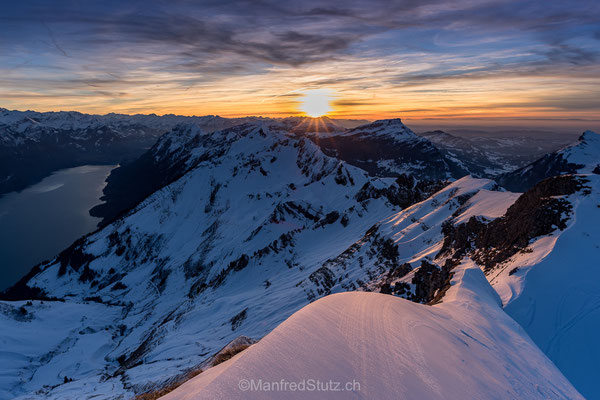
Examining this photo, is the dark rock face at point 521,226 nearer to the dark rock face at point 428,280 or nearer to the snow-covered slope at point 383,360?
the dark rock face at point 428,280

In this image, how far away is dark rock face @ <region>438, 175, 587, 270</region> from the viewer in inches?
843

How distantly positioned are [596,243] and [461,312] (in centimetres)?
1376

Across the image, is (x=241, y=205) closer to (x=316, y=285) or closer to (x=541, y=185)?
(x=316, y=285)

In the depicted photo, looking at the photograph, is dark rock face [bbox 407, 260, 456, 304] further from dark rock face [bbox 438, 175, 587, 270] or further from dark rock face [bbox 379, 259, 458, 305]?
dark rock face [bbox 438, 175, 587, 270]

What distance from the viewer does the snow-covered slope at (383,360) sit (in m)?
5.44

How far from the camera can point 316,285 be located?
53281mm

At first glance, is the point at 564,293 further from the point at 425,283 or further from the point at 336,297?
the point at 336,297

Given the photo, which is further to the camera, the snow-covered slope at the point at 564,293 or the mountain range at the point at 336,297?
the snow-covered slope at the point at 564,293

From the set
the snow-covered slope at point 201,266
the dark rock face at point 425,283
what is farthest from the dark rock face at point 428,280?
the snow-covered slope at point 201,266

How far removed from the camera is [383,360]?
638cm

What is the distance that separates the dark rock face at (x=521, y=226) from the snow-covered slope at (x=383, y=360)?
47.0 ft

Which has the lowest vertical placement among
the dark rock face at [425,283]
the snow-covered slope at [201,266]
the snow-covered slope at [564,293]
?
the snow-covered slope at [201,266]

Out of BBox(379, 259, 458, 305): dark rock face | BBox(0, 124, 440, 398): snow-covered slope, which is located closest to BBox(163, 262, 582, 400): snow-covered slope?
BBox(379, 259, 458, 305): dark rock face

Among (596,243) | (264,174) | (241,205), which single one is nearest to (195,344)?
(596,243)
